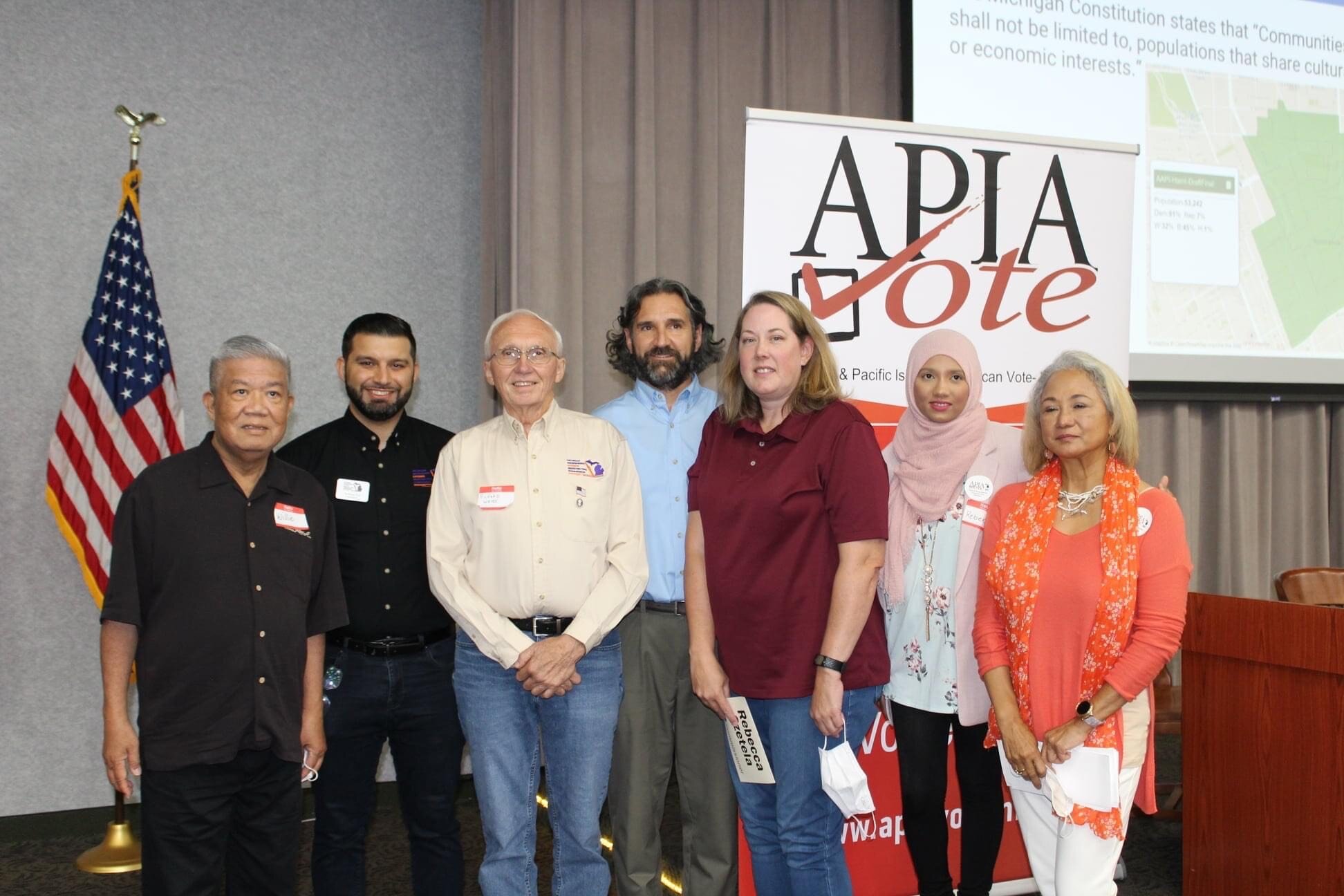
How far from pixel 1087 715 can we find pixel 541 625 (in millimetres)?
1222

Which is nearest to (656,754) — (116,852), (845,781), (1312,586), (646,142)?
(845,781)

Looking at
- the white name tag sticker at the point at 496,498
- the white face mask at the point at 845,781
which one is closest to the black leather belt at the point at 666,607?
the white name tag sticker at the point at 496,498

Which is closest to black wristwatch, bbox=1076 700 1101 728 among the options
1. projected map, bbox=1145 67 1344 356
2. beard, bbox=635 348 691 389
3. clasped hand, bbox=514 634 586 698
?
clasped hand, bbox=514 634 586 698

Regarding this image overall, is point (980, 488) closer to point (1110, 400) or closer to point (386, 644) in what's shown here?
point (1110, 400)

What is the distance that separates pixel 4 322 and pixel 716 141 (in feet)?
9.81

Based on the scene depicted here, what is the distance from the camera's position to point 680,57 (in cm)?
438

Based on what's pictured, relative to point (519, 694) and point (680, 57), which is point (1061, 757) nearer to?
point (519, 694)

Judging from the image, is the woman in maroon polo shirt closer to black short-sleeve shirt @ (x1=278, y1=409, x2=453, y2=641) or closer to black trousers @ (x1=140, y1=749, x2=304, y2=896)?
black short-sleeve shirt @ (x1=278, y1=409, x2=453, y2=641)

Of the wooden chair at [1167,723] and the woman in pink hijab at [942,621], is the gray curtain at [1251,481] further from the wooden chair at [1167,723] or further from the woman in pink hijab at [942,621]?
the woman in pink hijab at [942,621]

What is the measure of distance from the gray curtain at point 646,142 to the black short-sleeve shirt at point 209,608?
215 centimetres

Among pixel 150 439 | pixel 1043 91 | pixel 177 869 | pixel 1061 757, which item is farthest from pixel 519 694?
pixel 1043 91

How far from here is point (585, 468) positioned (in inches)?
94.3

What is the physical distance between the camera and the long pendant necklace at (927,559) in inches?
95.7

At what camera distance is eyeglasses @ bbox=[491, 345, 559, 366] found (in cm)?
239
